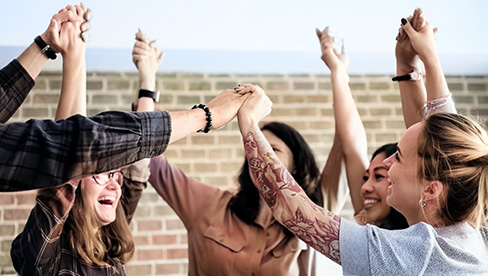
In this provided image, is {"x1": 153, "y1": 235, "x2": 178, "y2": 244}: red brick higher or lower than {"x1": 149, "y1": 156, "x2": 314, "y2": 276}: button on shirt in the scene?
lower

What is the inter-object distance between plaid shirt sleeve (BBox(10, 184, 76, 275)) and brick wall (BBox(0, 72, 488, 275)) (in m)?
2.20

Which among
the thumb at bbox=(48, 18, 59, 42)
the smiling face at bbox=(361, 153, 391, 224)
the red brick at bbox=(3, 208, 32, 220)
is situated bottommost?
the red brick at bbox=(3, 208, 32, 220)

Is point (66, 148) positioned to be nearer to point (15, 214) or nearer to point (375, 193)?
point (375, 193)

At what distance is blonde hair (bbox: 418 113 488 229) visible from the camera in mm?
1684

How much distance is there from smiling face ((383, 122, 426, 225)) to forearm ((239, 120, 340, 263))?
0.72 ft

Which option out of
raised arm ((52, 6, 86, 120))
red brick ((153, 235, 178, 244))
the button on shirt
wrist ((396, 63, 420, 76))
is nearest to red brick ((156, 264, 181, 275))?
red brick ((153, 235, 178, 244))

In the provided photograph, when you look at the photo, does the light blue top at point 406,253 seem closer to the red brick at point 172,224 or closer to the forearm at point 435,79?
the forearm at point 435,79

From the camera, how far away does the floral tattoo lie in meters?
1.64

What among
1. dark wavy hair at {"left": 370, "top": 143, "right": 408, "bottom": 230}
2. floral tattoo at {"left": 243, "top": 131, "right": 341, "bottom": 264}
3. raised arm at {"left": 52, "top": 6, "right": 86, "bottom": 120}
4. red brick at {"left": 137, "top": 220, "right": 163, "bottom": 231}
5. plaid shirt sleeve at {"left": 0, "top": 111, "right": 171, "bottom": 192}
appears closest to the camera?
plaid shirt sleeve at {"left": 0, "top": 111, "right": 171, "bottom": 192}

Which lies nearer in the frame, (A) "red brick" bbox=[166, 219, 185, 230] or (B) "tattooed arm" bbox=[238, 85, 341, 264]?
(B) "tattooed arm" bbox=[238, 85, 341, 264]

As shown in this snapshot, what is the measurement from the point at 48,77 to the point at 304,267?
2.39 metres

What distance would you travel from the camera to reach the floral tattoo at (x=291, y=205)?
164cm

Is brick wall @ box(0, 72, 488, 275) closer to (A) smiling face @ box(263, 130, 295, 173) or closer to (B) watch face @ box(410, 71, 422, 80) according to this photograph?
(A) smiling face @ box(263, 130, 295, 173)

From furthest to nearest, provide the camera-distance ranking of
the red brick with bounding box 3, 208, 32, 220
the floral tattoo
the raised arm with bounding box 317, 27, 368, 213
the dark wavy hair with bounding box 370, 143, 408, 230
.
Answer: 1. the red brick with bounding box 3, 208, 32, 220
2. the raised arm with bounding box 317, 27, 368, 213
3. the dark wavy hair with bounding box 370, 143, 408, 230
4. the floral tattoo
